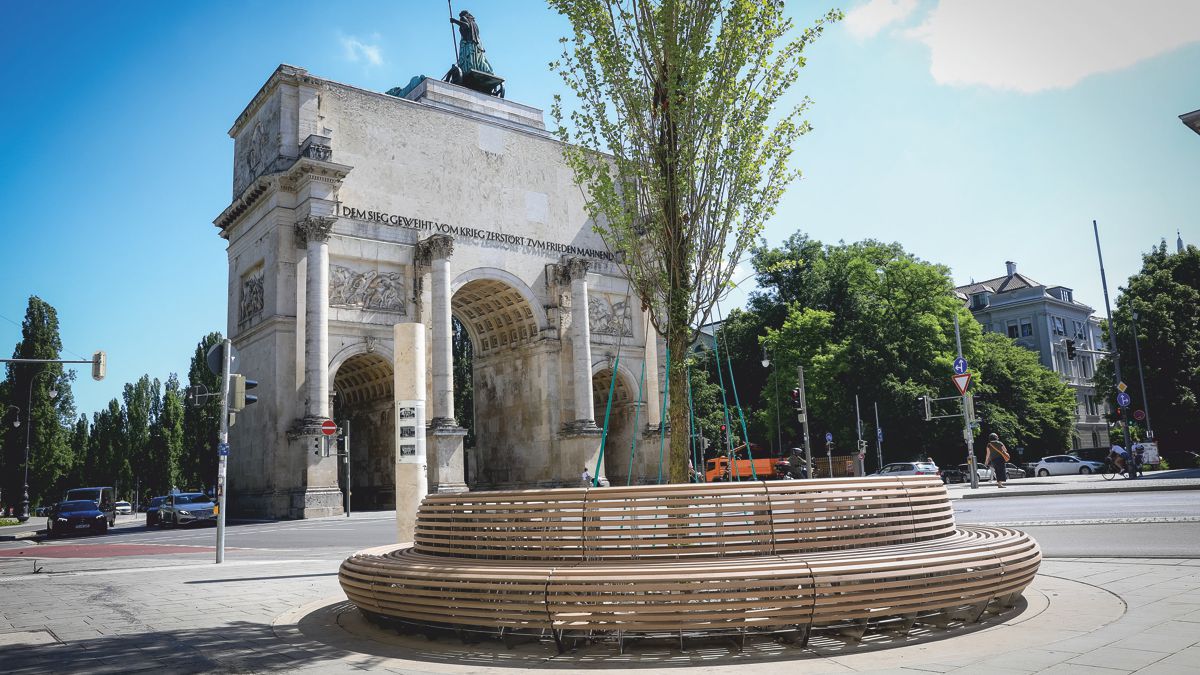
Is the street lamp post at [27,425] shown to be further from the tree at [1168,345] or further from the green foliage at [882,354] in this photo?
the tree at [1168,345]

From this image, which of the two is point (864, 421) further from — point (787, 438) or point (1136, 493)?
point (1136, 493)

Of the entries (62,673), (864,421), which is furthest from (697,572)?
(864,421)

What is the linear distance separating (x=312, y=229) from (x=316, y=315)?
3.23m

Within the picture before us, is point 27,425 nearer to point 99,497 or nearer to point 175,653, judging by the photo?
point 99,497

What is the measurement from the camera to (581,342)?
38562 millimetres

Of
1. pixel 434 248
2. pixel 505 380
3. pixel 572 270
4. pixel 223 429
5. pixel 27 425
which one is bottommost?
pixel 223 429

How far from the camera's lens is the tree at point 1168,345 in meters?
43.9

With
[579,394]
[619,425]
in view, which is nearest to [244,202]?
[579,394]

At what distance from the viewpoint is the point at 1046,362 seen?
249 feet

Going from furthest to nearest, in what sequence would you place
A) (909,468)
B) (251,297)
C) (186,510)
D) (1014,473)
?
(1014,473) → (909,468) → (251,297) → (186,510)

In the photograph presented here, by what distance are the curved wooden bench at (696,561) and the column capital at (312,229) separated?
2739 centimetres

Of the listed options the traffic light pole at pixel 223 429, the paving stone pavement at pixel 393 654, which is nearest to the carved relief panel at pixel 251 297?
the traffic light pole at pixel 223 429

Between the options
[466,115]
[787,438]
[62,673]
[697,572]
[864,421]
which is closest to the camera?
[697,572]

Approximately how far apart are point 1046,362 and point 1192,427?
33.4 metres
